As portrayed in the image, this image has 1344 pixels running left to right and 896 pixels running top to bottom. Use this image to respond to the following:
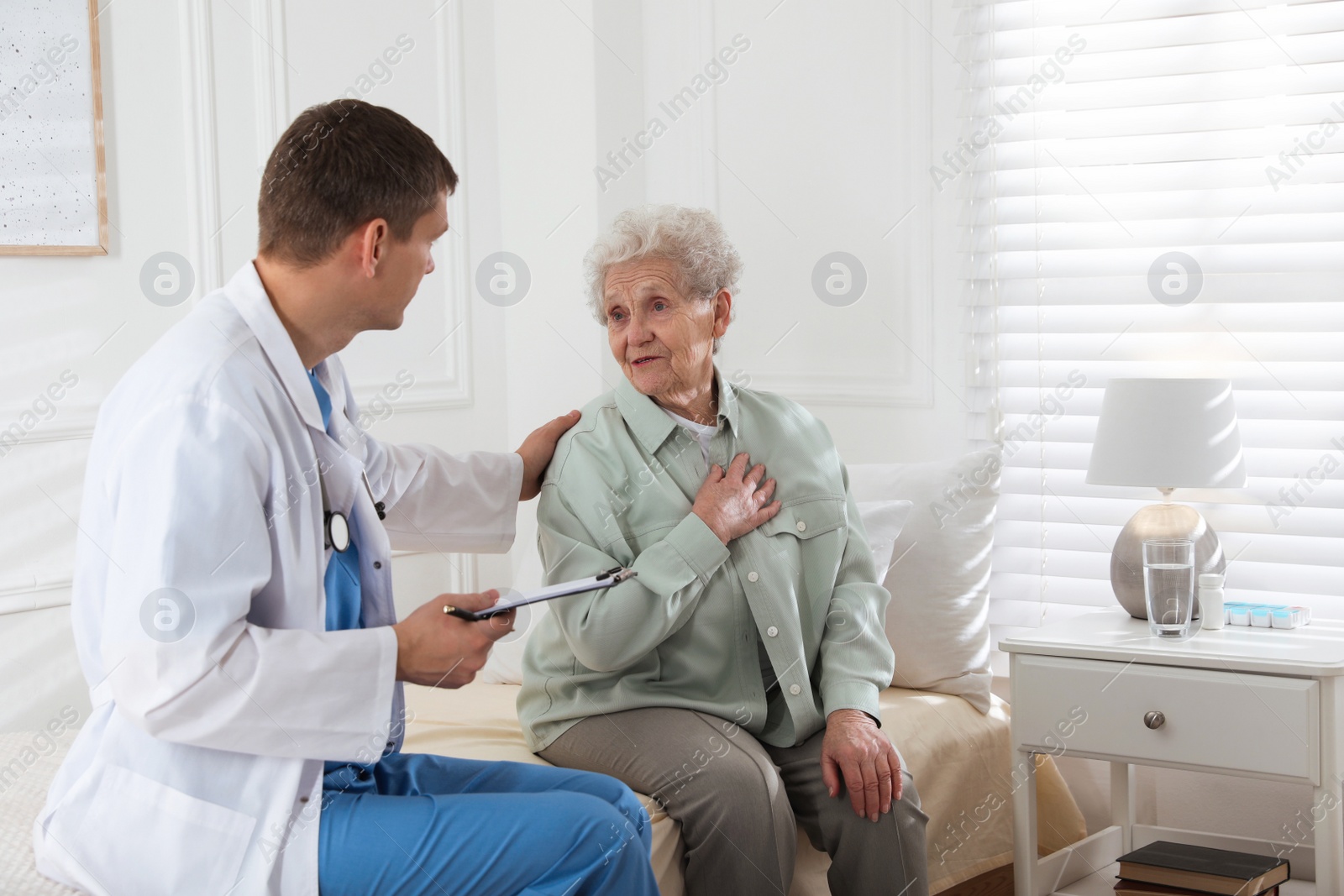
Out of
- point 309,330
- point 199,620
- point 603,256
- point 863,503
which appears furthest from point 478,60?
point 199,620

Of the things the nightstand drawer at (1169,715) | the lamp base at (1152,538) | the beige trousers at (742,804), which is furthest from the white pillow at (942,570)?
the beige trousers at (742,804)

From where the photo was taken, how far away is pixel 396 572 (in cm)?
296

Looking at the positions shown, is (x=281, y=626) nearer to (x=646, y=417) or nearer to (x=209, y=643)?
(x=209, y=643)

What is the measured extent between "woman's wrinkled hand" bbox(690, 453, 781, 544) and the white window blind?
38.3 inches

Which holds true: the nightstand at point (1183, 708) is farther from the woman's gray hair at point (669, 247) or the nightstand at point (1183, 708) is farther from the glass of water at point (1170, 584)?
the woman's gray hair at point (669, 247)

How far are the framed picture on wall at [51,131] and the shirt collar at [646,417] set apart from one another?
1179 millimetres

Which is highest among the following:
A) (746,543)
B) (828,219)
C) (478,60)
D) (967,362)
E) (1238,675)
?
(478,60)

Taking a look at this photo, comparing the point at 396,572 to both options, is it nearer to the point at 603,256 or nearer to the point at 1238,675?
the point at 603,256

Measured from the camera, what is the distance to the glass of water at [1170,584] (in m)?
2.18

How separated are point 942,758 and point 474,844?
1108 millimetres

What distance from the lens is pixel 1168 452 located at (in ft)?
7.47

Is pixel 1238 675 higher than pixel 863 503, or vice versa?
pixel 863 503

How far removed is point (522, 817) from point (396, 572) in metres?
1.66

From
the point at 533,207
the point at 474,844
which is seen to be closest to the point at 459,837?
the point at 474,844
